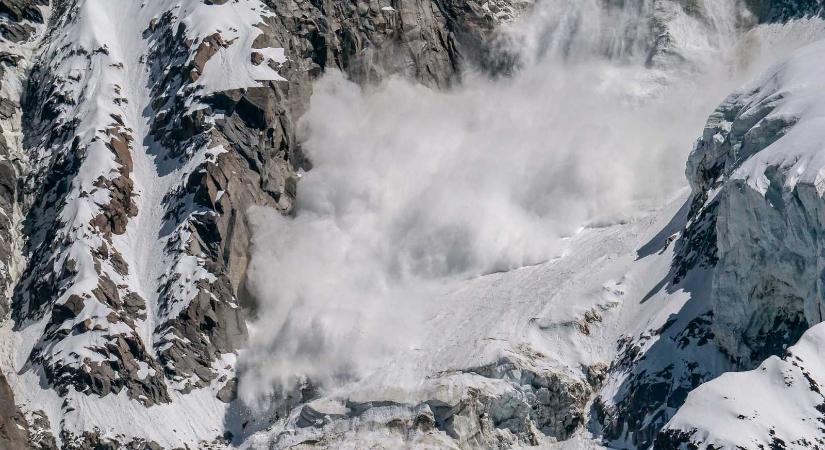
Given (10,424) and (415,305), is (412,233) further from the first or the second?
(10,424)

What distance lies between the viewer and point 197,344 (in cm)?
17762

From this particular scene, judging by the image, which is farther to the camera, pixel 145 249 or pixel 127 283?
pixel 145 249

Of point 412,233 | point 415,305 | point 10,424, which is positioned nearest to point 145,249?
point 10,424

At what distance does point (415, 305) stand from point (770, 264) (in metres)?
51.2

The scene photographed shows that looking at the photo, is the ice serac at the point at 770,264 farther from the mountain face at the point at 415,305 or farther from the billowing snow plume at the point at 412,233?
the billowing snow plume at the point at 412,233

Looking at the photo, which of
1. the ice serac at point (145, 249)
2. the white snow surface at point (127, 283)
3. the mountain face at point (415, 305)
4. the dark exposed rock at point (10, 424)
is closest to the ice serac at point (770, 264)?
the mountain face at point (415, 305)

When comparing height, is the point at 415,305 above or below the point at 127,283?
above

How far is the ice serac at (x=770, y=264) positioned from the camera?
4980 inches

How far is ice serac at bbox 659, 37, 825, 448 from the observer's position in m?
126

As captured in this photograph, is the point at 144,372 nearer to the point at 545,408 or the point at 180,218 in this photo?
the point at 180,218

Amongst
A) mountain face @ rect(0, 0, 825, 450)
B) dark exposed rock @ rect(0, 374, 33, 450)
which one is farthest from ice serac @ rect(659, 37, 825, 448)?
dark exposed rock @ rect(0, 374, 33, 450)

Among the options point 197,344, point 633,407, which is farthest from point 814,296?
point 197,344

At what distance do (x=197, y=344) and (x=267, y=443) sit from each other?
62.0ft

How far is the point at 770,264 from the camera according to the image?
141 metres
